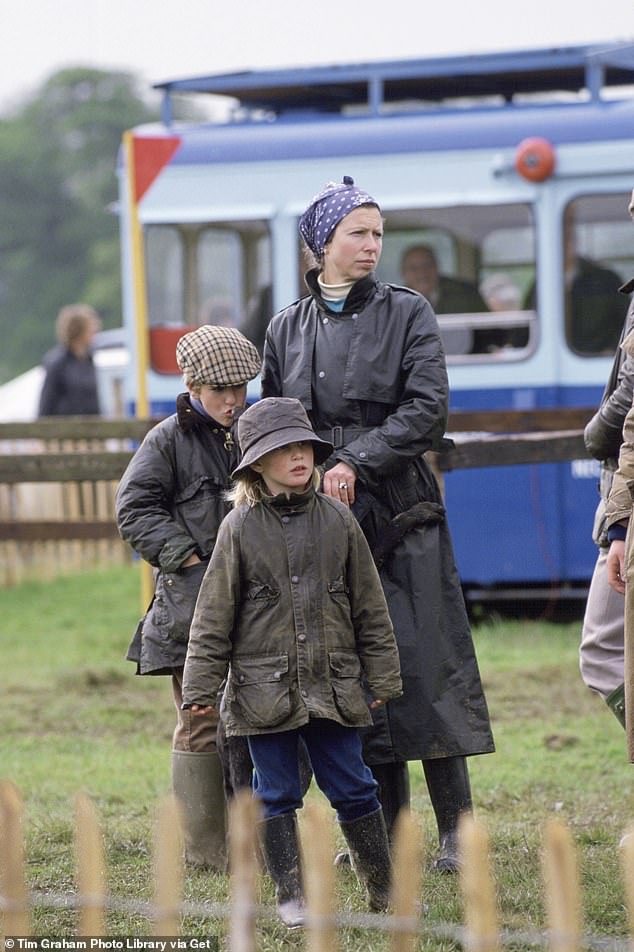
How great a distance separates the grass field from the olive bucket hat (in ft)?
3.98

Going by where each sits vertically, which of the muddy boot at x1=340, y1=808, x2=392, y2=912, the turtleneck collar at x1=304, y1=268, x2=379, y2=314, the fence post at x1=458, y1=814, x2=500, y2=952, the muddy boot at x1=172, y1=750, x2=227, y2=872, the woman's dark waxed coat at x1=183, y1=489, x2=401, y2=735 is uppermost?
the turtleneck collar at x1=304, y1=268, x2=379, y2=314

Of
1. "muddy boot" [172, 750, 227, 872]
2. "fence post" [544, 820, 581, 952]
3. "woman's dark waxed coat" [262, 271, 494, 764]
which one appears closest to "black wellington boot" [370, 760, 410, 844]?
"woman's dark waxed coat" [262, 271, 494, 764]

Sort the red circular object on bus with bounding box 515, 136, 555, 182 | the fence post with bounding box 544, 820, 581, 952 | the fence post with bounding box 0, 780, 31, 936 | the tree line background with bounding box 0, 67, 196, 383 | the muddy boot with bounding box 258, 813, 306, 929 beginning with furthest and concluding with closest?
the tree line background with bounding box 0, 67, 196, 383 → the red circular object on bus with bounding box 515, 136, 555, 182 → the muddy boot with bounding box 258, 813, 306, 929 → the fence post with bounding box 0, 780, 31, 936 → the fence post with bounding box 544, 820, 581, 952

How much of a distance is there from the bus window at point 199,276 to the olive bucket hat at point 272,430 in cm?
588

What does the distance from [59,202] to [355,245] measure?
59.4 metres

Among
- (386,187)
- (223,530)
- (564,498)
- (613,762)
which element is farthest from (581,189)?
(223,530)

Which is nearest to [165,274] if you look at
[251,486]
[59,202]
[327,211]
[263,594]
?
[327,211]

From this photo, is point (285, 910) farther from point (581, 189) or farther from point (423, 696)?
point (581, 189)

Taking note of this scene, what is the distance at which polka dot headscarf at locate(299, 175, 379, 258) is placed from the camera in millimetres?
4574

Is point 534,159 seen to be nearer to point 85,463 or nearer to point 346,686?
point 85,463

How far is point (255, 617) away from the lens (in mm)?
4133

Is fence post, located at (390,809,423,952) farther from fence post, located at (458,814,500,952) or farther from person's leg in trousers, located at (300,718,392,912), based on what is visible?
person's leg in trousers, located at (300,718,392,912)

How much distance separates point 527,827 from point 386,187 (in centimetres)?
539

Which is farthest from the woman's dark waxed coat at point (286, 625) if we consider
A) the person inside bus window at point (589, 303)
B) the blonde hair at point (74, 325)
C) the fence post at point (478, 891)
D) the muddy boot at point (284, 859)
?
the blonde hair at point (74, 325)
